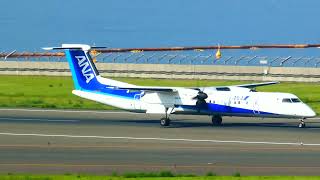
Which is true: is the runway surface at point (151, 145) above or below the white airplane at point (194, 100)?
below

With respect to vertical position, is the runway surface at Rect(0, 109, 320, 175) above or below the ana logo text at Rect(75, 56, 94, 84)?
below

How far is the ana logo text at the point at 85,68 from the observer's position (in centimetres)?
5394

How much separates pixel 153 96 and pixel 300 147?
44.6 ft

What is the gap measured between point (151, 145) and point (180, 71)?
2498 inches

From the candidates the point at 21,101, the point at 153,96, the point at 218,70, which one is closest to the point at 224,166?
the point at 153,96

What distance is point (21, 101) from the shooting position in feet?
230

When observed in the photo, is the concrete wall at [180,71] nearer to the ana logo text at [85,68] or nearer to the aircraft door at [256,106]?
the ana logo text at [85,68]

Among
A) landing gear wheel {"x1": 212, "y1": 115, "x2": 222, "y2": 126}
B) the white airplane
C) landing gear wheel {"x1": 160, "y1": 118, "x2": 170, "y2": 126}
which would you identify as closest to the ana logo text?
the white airplane

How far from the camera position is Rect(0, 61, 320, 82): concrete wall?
95.6m

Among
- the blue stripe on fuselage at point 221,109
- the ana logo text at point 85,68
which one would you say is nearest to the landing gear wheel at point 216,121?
the blue stripe on fuselage at point 221,109

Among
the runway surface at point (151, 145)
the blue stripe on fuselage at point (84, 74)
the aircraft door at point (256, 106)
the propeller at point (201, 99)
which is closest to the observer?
the runway surface at point (151, 145)

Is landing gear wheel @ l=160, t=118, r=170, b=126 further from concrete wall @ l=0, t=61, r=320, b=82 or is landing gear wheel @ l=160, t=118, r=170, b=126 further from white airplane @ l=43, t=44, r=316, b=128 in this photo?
concrete wall @ l=0, t=61, r=320, b=82

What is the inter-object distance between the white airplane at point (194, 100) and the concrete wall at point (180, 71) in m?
42.3

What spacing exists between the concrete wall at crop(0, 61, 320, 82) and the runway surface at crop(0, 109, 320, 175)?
40.0 metres
